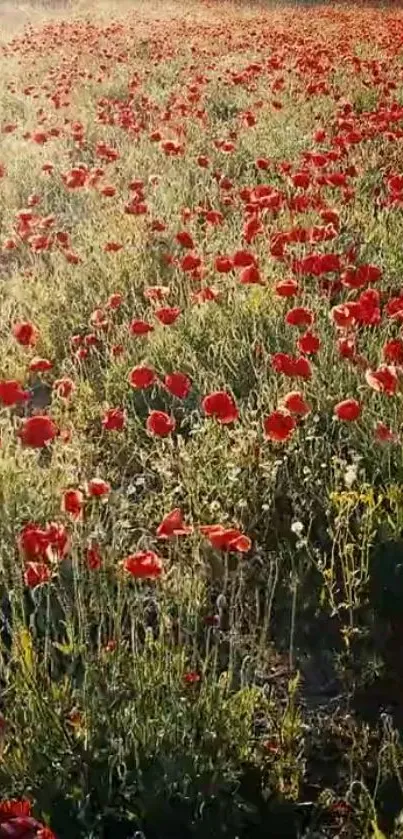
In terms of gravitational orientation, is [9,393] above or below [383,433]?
above

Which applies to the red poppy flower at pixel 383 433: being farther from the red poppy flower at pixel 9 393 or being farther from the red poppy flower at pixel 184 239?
the red poppy flower at pixel 184 239

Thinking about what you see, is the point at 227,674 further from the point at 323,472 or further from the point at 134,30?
the point at 134,30

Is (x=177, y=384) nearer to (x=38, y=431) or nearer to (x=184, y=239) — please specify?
(x=38, y=431)

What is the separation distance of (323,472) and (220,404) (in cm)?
54

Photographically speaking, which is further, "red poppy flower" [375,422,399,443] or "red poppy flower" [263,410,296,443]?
"red poppy flower" [375,422,399,443]

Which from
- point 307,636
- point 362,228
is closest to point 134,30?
point 362,228

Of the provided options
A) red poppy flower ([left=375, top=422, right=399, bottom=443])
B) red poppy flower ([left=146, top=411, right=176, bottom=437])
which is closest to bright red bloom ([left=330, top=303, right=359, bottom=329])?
red poppy flower ([left=375, top=422, right=399, bottom=443])

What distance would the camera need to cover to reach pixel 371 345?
135 inches

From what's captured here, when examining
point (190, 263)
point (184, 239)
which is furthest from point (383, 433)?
point (184, 239)

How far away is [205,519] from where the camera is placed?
2.85 meters

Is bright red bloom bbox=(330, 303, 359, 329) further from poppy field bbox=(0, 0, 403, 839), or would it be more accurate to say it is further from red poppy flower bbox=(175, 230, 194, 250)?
red poppy flower bbox=(175, 230, 194, 250)

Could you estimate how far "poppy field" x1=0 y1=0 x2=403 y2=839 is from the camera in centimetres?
204

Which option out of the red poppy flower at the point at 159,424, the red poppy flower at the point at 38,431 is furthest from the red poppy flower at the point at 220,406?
the red poppy flower at the point at 38,431

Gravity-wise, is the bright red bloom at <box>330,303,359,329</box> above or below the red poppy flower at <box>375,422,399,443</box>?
above
